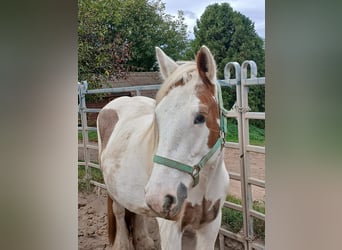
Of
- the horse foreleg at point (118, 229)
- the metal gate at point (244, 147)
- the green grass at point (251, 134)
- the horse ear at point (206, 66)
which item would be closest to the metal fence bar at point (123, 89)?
the metal gate at point (244, 147)

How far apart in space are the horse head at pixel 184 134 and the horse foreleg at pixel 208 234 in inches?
4.9

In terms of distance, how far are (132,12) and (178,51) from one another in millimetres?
263

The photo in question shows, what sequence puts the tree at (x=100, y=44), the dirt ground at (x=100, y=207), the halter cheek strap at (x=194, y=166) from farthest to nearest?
the tree at (x=100, y=44) < the dirt ground at (x=100, y=207) < the halter cheek strap at (x=194, y=166)

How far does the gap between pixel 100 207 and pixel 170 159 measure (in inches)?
16.1

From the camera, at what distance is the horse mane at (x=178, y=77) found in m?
1.32

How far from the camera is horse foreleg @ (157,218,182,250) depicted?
4.52ft

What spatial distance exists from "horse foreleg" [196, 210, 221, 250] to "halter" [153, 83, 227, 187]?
178mm

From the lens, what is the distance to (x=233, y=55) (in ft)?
4.50

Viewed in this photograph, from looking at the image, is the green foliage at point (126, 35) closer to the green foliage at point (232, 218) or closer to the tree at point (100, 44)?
the tree at point (100, 44)

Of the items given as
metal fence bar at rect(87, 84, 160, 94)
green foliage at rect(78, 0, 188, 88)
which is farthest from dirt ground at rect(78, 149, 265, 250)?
green foliage at rect(78, 0, 188, 88)

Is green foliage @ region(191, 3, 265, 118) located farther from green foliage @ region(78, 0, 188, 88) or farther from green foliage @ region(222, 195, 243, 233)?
green foliage @ region(222, 195, 243, 233)

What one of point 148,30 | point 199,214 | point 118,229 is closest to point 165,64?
point 148,30
